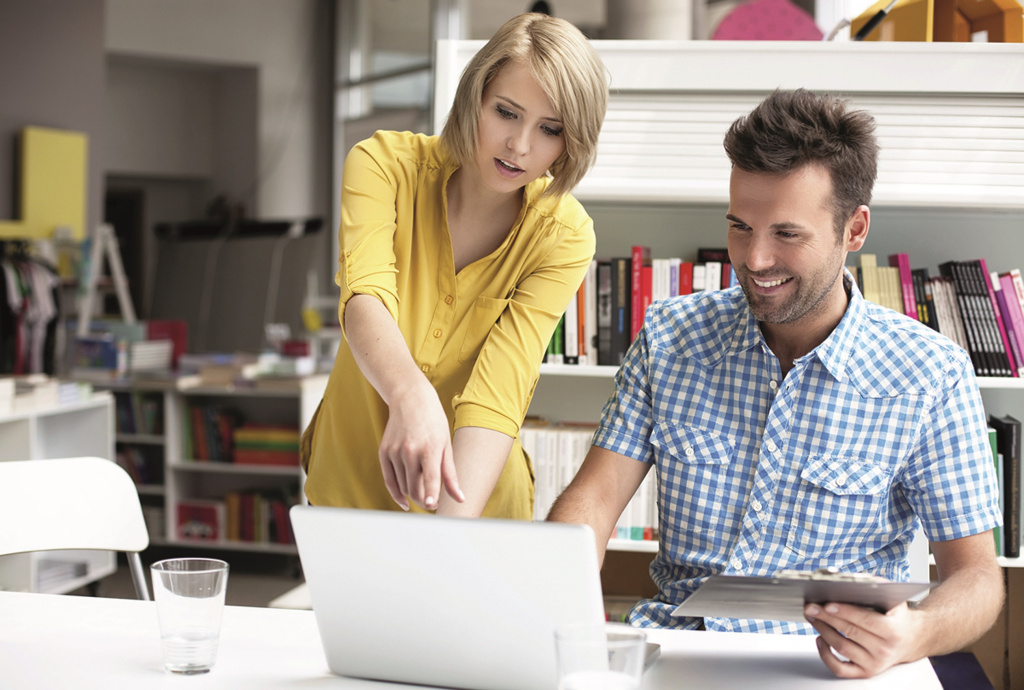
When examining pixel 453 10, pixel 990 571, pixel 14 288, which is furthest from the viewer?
pixel 453 10

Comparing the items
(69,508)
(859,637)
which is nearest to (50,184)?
(69,508)

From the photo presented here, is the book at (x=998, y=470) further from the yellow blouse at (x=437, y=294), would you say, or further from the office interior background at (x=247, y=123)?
the office interior background at (x=247, y=123)

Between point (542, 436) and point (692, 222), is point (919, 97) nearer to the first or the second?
point (692, 222)

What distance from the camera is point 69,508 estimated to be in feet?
5.48

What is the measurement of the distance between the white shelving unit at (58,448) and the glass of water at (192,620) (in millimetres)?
2724

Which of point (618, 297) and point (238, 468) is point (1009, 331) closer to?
point (618, 297)

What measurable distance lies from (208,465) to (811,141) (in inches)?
153

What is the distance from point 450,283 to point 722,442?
0.48 meters

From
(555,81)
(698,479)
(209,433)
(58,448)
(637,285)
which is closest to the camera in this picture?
(555,81)

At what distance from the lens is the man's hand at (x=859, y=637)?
94 centimetres

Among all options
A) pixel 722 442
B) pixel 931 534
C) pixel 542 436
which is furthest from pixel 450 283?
pixel 542 436

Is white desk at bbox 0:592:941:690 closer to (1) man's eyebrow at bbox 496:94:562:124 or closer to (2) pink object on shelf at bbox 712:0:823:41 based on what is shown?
(1) man's eyebrow at bbox 496:94:562:124

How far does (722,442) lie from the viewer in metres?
1.47

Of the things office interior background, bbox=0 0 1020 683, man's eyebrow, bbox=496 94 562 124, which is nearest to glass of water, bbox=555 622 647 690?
man's eyebrow, bbox=496 94 562 124
